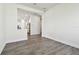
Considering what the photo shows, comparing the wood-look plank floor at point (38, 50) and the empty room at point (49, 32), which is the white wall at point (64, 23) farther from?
the wood-look plank floor at point (38, 50)

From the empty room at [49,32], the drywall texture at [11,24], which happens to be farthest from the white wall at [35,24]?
the drywall texture at [11,24]

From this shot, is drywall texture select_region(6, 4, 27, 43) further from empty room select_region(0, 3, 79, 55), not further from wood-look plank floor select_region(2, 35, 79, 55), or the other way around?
wood-look plank floor select_region(2, 35, 79, 55)

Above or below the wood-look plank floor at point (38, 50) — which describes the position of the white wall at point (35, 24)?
above

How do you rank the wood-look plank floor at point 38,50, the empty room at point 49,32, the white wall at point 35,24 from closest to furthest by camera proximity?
1. the wood-look plank floor at point 38,50
2. the empty room at point 49,32
3. the white wall at point 35,24

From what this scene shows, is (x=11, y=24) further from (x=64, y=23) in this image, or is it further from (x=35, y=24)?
(x=35, y=24)

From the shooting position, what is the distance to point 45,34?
6.69 metres

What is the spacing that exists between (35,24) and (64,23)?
4.00 meters

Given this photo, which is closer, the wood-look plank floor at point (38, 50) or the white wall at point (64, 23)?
the wood-look plank floor at point (38, 50)

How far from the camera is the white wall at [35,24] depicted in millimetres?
7906

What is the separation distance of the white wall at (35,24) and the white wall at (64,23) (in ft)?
5.88

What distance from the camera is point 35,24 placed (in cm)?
812

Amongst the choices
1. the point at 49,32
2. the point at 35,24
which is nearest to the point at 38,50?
the point at 49,32
